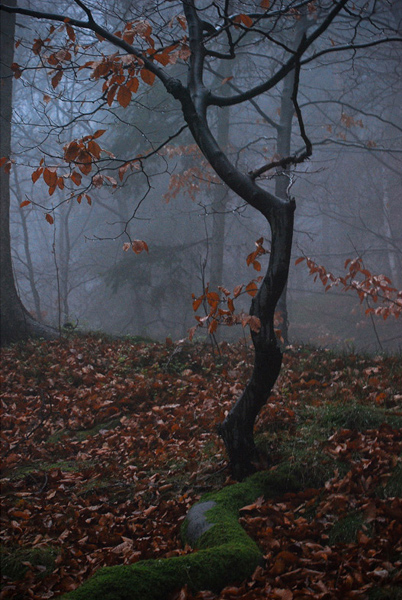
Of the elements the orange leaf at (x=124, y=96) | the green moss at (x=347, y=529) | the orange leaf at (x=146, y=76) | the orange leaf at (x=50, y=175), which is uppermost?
the orange leaf at (x=146, y=76)

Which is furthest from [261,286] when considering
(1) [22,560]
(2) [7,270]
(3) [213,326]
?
(2) [7,270]

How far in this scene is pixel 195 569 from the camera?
2555 mm

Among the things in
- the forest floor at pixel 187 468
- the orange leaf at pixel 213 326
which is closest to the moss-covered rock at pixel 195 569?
the forest floor at pixel 187 468

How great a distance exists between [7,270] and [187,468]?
6259 mm

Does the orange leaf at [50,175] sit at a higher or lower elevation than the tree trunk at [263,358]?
higher

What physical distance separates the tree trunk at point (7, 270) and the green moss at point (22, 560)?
6015mm

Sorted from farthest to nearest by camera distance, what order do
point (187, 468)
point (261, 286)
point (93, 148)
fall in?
point (187, 468) < point (93, 148) < point (261, 286)

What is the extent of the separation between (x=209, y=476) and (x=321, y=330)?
50.8 ft

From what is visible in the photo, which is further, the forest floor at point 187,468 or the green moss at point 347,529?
the green moss at point 347,529

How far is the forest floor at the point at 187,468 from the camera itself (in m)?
2.66

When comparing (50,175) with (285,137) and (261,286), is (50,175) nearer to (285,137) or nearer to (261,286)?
(261,286)

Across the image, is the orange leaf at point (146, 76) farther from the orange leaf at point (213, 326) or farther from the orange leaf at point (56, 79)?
the orange leaf at point (213, 326)

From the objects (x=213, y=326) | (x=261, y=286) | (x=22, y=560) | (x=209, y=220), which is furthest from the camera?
(x=209, y=220)

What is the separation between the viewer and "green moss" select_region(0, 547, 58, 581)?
9.54 ft
